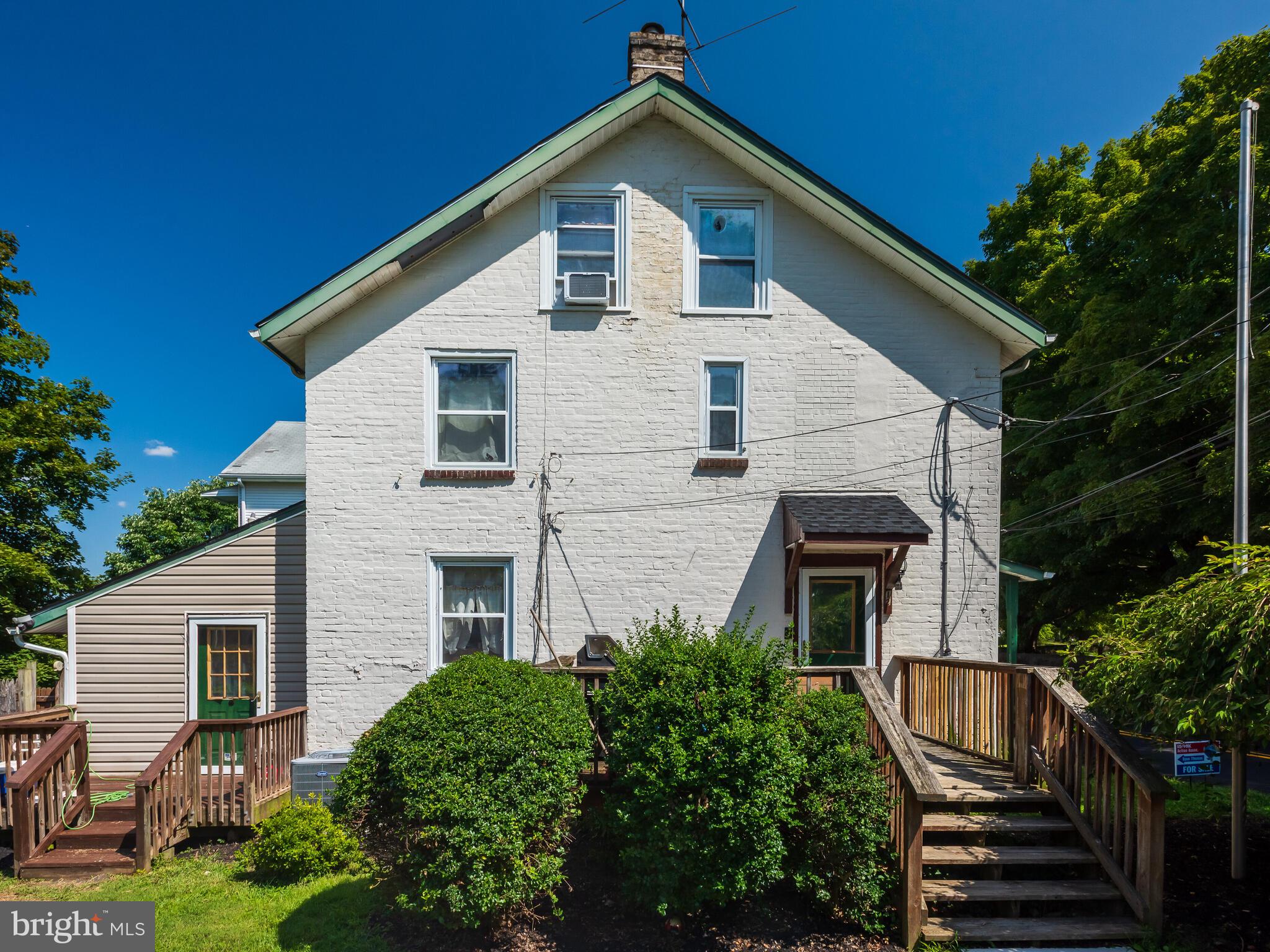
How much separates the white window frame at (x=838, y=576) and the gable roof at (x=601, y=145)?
3.82 metres

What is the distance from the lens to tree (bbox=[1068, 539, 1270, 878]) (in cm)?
462

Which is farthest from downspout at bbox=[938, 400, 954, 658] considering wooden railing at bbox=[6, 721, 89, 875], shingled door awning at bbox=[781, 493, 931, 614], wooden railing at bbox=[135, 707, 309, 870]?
wooden railing at bbox=[6, 721, 89, 875]

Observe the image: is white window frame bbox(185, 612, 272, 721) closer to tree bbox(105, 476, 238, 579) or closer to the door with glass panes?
the door with glass panes

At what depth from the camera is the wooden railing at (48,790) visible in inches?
272

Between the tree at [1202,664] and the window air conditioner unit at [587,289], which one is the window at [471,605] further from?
the tree at [1202,664]

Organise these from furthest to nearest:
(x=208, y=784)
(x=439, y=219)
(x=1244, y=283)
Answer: (x=439, y=219)
(x=1244, y=283)
(x=208, y=784)

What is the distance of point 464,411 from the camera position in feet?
29.9

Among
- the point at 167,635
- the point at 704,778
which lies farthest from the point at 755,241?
the point at 167,635

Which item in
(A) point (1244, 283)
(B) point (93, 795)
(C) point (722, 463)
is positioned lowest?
(B) point (93, 795)

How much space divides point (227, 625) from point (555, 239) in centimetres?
733

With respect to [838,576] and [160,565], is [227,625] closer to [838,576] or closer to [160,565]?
[160,565]

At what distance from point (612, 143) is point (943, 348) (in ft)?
17.8

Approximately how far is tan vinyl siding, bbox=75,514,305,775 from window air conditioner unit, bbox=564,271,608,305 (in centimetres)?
517

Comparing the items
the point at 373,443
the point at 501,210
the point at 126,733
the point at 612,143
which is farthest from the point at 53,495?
the point at 612,143
